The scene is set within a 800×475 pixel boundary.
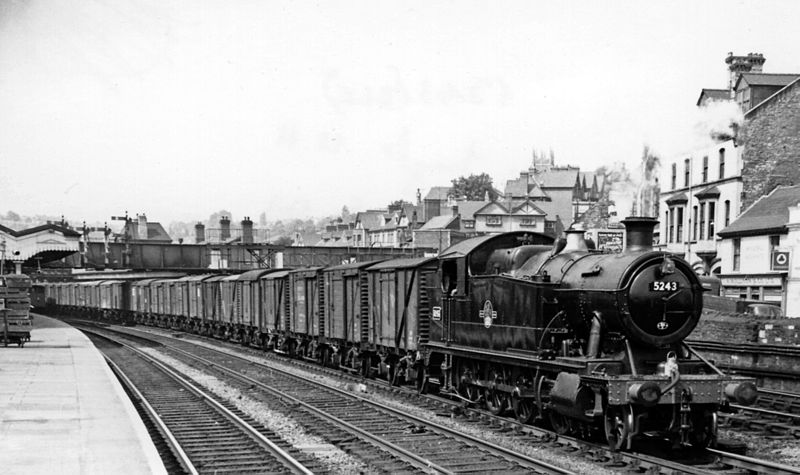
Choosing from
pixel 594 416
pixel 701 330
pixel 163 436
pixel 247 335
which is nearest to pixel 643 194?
pixel 701 330

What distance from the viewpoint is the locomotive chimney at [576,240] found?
1285 cm

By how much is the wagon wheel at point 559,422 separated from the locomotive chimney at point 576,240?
256 centimetres

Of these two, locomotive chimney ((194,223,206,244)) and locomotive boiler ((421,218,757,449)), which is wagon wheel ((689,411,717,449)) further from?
locomotive chimney ((194,223,206,244))

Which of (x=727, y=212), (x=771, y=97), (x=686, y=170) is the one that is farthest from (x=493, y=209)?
(x=771, y=97)

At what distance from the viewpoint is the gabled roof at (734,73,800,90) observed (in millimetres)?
35562

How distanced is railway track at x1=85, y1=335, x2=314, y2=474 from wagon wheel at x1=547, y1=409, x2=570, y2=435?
3989 mm

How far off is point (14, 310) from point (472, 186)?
92.5 m

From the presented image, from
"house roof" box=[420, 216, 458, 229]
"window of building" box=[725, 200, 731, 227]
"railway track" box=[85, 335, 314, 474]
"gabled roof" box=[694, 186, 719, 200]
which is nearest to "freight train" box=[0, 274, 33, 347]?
"railway track" box=[85, 335, 314, 474]

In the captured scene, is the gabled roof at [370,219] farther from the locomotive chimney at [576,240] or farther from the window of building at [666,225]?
the locomotive chimney at [576,240]

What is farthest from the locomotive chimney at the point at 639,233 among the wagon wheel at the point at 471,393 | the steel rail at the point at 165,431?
the steel rail at the point at 165,431

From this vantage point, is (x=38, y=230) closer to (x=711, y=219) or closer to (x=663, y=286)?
(x=711, y=219)

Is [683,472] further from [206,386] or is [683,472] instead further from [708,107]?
[708,107]

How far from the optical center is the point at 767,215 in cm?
3253

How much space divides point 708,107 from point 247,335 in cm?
2232
